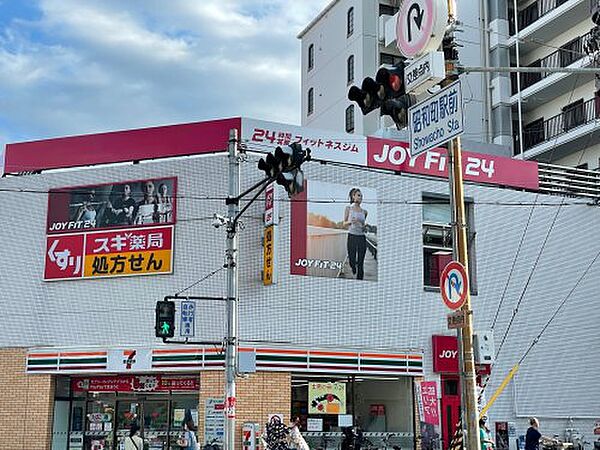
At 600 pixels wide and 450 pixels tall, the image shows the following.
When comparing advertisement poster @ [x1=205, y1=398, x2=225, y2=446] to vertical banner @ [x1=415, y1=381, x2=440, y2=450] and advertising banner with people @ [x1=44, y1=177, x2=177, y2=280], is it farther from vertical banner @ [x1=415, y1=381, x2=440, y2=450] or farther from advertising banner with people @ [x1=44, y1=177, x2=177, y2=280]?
vertical banner @ [x1=415, y1=381, x2=440, y2=450]

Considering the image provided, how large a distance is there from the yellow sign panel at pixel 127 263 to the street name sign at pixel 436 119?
1236cm

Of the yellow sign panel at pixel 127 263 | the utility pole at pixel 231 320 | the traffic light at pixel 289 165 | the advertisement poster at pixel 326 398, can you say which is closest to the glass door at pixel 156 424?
the yellow sign panel at pixel 127 263

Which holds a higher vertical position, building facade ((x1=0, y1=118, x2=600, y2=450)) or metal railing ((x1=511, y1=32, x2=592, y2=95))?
metal railing ((x1=511, y1=32, x2=592, y2=95))

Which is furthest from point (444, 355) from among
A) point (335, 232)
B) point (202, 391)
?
point (202, 391)

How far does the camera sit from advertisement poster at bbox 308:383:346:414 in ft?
78.5

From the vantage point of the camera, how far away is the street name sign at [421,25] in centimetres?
1205

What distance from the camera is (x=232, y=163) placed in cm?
1892

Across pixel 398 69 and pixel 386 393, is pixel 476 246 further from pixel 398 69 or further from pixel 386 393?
pixel 398 69

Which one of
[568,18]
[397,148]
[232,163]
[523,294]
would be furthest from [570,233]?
[568,18]

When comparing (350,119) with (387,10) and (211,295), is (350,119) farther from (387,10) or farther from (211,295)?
(211,295)

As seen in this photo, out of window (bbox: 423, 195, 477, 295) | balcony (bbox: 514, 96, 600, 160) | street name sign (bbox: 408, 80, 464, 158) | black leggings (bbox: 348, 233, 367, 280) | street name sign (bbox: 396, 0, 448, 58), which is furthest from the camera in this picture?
balcony (bbox: 514, 96, 600, 160)

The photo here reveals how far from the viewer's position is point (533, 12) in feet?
147

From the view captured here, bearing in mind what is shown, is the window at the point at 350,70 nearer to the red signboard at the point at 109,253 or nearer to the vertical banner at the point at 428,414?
the red signboard at the point at 109,253

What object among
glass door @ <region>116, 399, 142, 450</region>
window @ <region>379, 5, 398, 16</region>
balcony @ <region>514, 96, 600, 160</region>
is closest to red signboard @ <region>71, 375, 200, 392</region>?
glass door @ <region>116, 399, 142, 450</region>
